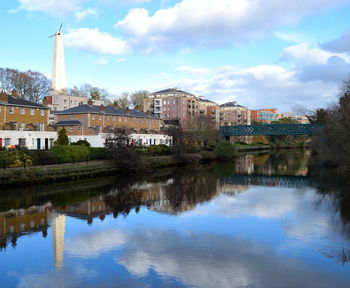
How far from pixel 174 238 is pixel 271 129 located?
7501cm

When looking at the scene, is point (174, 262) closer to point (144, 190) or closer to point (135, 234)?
point (135, 234)

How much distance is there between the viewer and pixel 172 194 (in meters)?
28.8

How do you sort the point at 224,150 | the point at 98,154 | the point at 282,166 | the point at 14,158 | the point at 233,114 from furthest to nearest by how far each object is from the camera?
1. the point at 233,114
2. the point at 224,150
3. the point at 282,166
4. the point at 98,154
5. the point at 14,158

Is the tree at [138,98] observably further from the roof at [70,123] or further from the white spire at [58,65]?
the roof at [70,123]

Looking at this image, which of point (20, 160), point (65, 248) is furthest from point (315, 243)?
point (20, 160)

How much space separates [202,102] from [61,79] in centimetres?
5812

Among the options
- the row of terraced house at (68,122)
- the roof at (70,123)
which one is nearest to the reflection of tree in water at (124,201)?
the row of terraced house at (68,122)

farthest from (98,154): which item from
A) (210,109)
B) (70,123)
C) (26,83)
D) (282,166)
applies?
(210,109)

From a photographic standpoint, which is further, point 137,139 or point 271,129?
point 271,129

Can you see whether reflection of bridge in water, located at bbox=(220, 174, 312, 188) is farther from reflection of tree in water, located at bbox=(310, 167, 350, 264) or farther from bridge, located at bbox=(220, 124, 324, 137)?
bridge, located at bbox=(220, 124, 324, 137)

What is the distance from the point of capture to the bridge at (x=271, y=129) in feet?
260

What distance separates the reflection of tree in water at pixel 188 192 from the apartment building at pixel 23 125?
21706 mm

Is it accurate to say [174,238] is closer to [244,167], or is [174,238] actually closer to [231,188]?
[231,188]

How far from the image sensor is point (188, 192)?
97.9 ft
